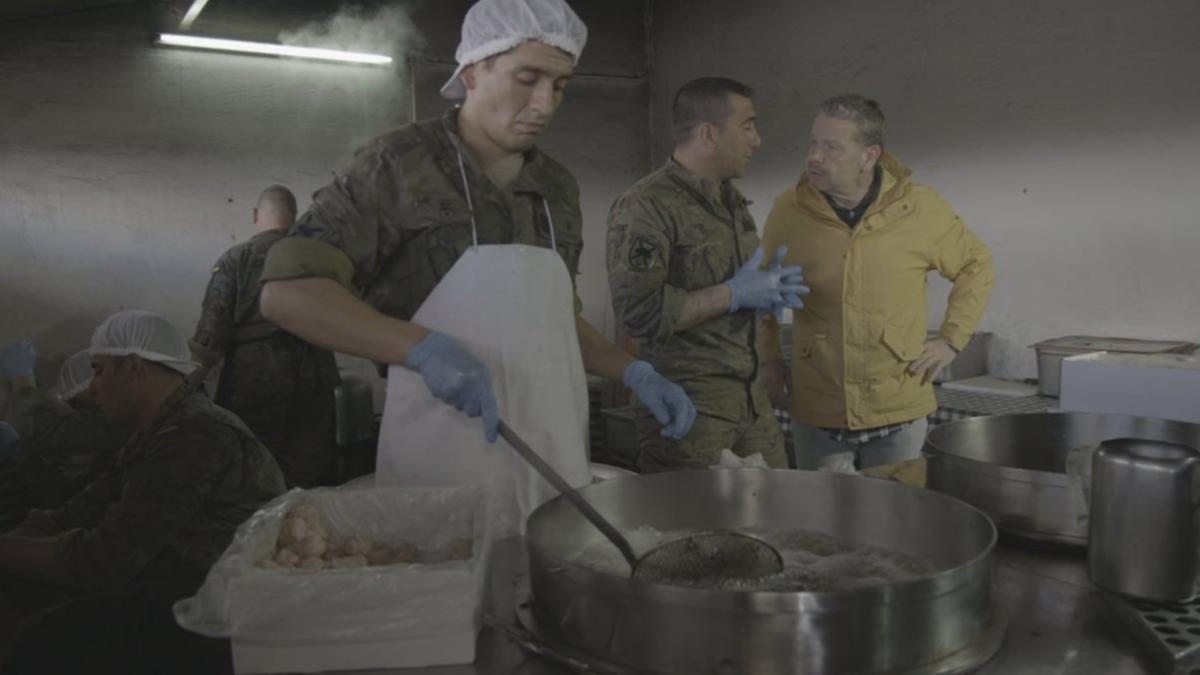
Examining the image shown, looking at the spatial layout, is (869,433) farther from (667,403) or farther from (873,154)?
(667,403)

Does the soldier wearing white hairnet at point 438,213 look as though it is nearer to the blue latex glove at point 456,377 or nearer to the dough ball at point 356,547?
the blue latex glove at point 456,377

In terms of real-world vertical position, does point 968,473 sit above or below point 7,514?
above

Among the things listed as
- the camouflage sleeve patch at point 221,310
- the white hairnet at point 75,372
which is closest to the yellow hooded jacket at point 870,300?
the camouflage sleeve patch at point 221,310

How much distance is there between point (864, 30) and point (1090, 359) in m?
2.41

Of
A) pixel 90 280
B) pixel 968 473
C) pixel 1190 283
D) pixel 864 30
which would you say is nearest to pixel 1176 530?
pixel 968 473

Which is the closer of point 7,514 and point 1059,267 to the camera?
point 7,514

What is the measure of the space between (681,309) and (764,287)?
0.26 meters

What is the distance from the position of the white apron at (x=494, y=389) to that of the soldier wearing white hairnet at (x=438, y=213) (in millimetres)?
54

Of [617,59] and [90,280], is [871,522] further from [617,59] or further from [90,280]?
[617,59]

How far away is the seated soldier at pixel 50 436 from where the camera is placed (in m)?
3.37

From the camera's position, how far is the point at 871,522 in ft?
4.28

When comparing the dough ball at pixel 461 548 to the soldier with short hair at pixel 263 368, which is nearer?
the dough ball at pixel 461 548

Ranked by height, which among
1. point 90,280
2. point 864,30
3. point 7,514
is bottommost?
point 7,514

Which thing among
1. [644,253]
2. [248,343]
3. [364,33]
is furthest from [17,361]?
[644,253]
